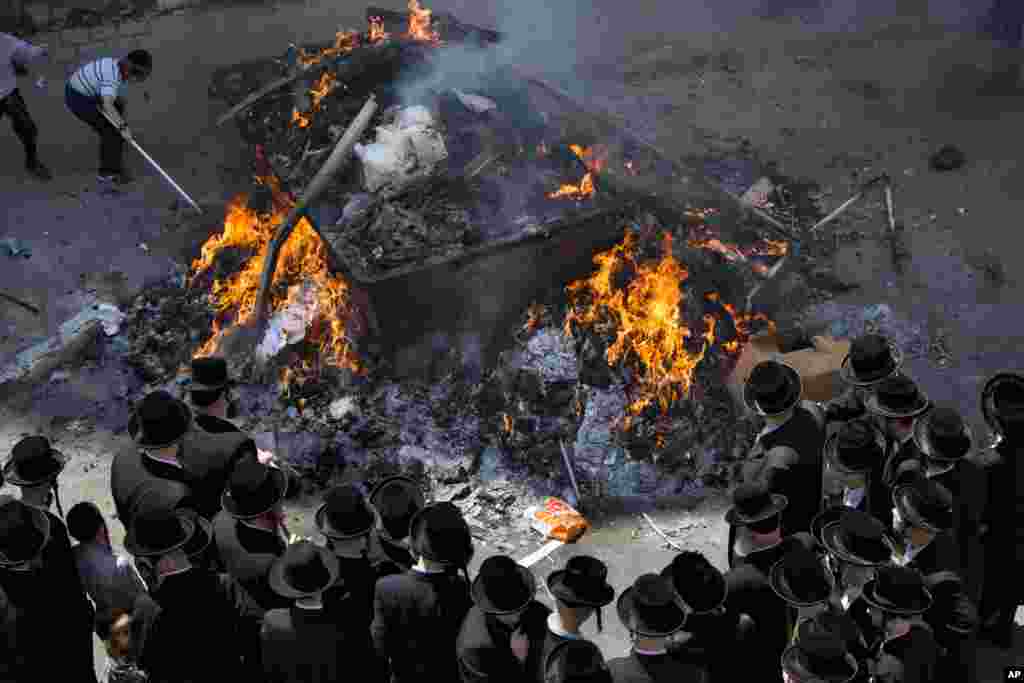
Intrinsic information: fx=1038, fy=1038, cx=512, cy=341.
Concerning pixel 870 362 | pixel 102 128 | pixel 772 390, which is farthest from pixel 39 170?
pixel 870 362

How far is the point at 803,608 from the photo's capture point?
4531mm

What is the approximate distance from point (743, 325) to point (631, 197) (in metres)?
1.43

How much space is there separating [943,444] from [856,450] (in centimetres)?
43

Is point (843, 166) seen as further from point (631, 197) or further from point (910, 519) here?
point (910, 519)

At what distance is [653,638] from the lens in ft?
13.6

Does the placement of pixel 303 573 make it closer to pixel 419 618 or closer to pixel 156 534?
pixel 419 618

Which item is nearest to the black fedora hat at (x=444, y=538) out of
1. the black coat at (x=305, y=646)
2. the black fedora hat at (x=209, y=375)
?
the black coat at (x=305, y=646)

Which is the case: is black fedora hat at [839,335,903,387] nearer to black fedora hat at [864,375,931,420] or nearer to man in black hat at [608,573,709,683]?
black fedora hat at [864,375,931,420]

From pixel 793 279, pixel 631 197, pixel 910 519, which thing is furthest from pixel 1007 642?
pixel 631 197

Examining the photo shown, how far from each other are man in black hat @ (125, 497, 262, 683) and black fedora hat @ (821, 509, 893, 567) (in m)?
2.90

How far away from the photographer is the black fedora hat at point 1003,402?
553 cm

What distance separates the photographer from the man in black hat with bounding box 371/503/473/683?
4.77 metres

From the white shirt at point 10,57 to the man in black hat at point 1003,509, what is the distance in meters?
9.88

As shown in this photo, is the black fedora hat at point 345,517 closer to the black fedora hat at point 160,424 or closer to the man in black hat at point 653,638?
the black fedora hat at point 160,424
